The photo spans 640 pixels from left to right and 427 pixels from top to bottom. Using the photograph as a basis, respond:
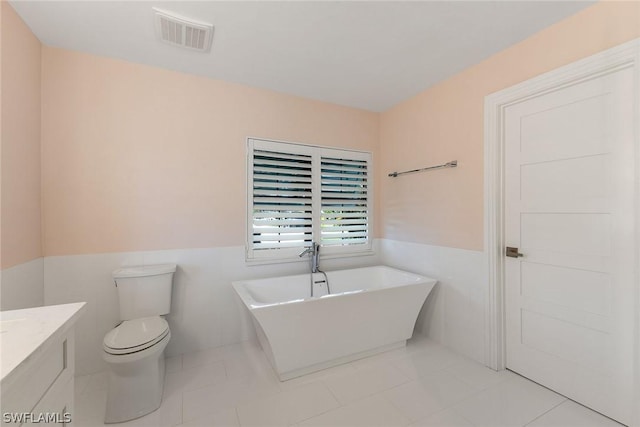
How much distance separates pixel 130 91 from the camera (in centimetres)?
222

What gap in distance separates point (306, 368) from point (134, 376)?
113 centimetres

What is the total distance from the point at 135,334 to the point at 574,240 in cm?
293

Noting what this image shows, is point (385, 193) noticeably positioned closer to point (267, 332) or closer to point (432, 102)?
point (432, 102)

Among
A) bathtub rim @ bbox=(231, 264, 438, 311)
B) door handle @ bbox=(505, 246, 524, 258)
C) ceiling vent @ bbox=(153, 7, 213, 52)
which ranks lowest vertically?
bathtub rim @ bbox=(231, 264, 438, 311)

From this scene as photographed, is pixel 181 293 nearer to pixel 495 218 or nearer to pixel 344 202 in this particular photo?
pixel 344 202

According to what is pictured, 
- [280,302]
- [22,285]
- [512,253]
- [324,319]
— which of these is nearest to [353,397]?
[324,319]

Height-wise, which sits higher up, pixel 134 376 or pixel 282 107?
pixel 282 107

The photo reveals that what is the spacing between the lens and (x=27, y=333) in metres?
0.78

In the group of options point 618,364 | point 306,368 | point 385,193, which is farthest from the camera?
point 385,193

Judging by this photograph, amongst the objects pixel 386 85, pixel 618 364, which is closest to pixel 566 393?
pixel 618 364

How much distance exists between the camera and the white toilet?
1.61 m

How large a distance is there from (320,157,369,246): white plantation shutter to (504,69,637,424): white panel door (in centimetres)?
149

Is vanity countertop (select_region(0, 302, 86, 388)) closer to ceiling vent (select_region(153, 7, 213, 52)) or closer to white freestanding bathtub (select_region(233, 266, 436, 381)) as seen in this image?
white freestanding bathtub (select_region(233, 266, 436, 381))

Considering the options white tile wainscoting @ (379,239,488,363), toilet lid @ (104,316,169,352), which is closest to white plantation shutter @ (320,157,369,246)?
white tile wainscoting @ (379,239,488,363)
